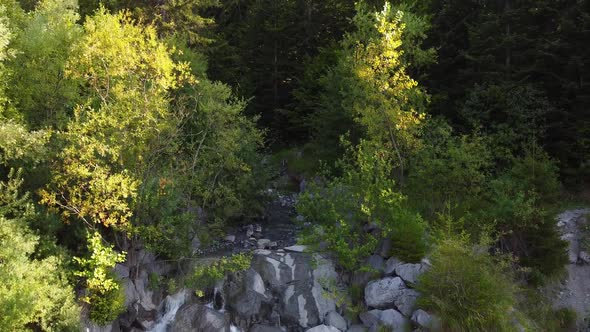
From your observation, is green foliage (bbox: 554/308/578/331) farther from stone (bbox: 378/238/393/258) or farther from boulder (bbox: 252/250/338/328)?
boulder (bbox: 252/250/338/328)

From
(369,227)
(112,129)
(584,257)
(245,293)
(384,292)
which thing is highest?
(112,129)

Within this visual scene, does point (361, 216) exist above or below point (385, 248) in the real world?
above

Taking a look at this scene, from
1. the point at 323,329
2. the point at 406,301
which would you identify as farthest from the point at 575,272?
the point at 323,329

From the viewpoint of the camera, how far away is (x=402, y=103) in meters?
18.0

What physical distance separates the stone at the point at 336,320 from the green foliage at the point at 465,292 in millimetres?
2579

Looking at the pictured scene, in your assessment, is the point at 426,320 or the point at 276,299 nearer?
the point at 426,320

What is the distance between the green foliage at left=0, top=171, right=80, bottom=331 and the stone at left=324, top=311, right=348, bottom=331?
723 centimetres

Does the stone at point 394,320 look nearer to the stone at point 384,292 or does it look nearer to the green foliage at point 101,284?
the stone at point 384,292

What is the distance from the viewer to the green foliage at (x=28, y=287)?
10.8 m

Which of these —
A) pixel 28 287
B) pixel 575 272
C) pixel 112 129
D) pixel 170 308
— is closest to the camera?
pixel 28 287

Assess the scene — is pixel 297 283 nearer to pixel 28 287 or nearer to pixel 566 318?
pixel 28 287

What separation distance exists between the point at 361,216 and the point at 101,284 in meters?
8.28

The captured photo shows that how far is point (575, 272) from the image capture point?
16203 millimetres

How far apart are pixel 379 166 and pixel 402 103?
3477 mm
